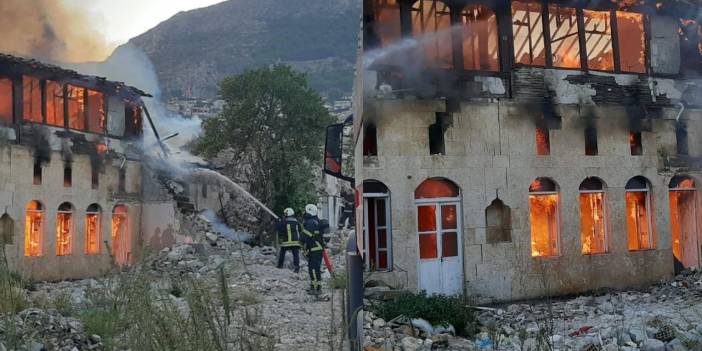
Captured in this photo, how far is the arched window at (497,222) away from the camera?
162 inches

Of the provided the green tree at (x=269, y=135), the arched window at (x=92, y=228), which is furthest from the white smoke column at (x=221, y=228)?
the arched window at (x=92, y=228)

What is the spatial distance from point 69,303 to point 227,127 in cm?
870

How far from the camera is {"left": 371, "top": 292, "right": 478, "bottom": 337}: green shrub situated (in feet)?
12.1

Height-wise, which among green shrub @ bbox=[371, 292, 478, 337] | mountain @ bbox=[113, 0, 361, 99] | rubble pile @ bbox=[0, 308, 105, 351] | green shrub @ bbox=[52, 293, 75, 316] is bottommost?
rubble pile @ bbox=[0, 308, 105, 351]

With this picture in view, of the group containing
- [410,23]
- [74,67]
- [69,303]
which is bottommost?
[69,303]

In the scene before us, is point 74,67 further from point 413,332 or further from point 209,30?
point 209,30

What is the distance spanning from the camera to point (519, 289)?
4.10 metres

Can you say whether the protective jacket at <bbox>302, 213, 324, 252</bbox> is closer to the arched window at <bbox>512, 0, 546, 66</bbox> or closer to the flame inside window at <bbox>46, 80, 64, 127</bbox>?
the flame inside window at <bbox>46, 80, 64, 127</bbox>

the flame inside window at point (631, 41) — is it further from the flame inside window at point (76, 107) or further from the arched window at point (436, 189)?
the flame inside window at point (76, 107)

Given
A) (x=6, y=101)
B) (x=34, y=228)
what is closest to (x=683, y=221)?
(x=34, y=228)

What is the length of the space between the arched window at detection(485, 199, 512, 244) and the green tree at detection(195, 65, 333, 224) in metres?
9.89

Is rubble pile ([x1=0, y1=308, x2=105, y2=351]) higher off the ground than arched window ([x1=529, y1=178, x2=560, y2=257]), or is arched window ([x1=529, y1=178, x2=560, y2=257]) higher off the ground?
arched window ([x1=529, y1=178, x2=560, y2=257])

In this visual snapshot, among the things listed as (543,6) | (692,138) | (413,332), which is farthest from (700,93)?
(413,332)

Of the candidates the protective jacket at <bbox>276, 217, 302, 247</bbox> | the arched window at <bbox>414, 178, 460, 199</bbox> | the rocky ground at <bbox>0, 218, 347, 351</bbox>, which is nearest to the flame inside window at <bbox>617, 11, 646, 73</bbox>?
the arched window at <bbox>414, 178, 460, 199</bbox>
